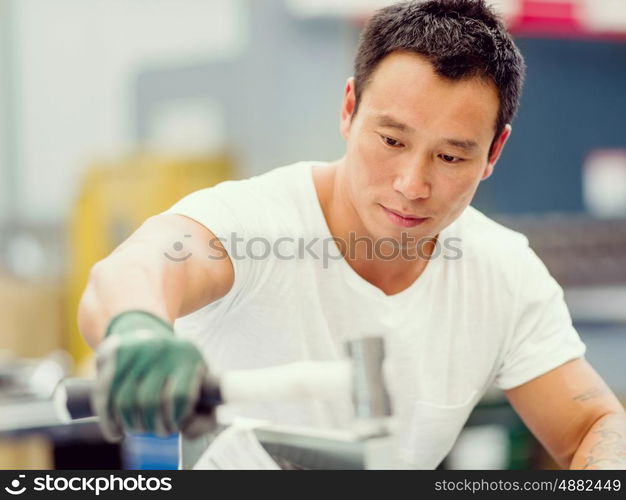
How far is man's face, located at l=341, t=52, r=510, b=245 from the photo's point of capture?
4.39 ft

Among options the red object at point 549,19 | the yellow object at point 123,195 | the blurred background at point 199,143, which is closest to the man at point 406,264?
the blurred background at point 199,143

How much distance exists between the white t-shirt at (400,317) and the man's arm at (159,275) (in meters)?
0.09

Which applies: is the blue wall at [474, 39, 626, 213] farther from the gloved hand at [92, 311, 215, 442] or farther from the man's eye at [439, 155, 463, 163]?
the gloved hand at [92, 311, 215, 442]

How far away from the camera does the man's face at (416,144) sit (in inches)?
52.6

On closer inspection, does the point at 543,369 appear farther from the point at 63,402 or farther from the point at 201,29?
the point at 201,29

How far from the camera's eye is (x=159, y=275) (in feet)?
3.88

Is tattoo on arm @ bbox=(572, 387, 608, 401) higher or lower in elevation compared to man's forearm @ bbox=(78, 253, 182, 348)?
lower

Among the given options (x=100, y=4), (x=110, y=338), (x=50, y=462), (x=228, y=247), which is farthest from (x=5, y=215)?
(x=110, y=338)

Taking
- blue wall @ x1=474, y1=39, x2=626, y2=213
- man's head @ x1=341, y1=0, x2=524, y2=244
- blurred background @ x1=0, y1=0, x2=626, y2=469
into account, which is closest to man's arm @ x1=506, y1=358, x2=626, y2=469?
man's head @ x1=341, y1=0, x2=524, y2=244

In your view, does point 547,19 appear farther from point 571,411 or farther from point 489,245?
point 571,411

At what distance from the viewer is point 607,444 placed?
4.83ft

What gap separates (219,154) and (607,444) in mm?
3356

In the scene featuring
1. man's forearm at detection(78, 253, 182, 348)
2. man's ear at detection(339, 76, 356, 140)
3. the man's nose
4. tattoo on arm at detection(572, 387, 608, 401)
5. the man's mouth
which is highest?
man's ear at detection(339, 76, 356, 140)

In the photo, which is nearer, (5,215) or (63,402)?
(63,402)
